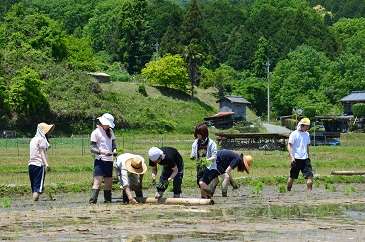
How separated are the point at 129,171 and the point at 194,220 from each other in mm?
3536

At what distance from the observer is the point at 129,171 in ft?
52.6

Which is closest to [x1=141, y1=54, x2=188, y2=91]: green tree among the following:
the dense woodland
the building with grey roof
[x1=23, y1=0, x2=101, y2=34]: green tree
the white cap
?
the dense woodland

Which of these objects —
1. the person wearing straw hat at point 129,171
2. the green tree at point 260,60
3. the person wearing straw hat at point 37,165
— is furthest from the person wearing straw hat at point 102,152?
the green tree at point 260,60

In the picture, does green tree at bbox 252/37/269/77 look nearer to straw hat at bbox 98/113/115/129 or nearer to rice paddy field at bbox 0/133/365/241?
rice paddy field at bbox 0/133/365/241

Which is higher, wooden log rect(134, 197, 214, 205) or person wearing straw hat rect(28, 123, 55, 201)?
person wearing straw hat rect(28, 123, 55, 201)

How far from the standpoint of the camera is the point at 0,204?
16688mm

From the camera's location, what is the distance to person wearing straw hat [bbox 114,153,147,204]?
1596 cm

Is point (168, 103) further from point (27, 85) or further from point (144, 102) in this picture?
point (27, 85)

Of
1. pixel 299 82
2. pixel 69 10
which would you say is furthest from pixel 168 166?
pixel 69 10

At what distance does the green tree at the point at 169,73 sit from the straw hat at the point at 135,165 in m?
72.6

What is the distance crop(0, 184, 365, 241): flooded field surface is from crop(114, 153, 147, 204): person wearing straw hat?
41cm

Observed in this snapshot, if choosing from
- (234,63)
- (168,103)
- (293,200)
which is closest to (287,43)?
(234,63)

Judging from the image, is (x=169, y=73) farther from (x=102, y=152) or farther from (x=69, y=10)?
(x=102, y=152)

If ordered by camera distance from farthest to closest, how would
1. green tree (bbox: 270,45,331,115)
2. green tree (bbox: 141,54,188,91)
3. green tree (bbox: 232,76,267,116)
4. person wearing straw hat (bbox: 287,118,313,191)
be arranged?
1. green tree (bbox: 232,76,267,116)
2. green tree (bbox: 270,45,331,115)
3. green tree (bbox: 141,54,188,91)
4. person wearing straw hat (bbox: 287,118,313,191)
